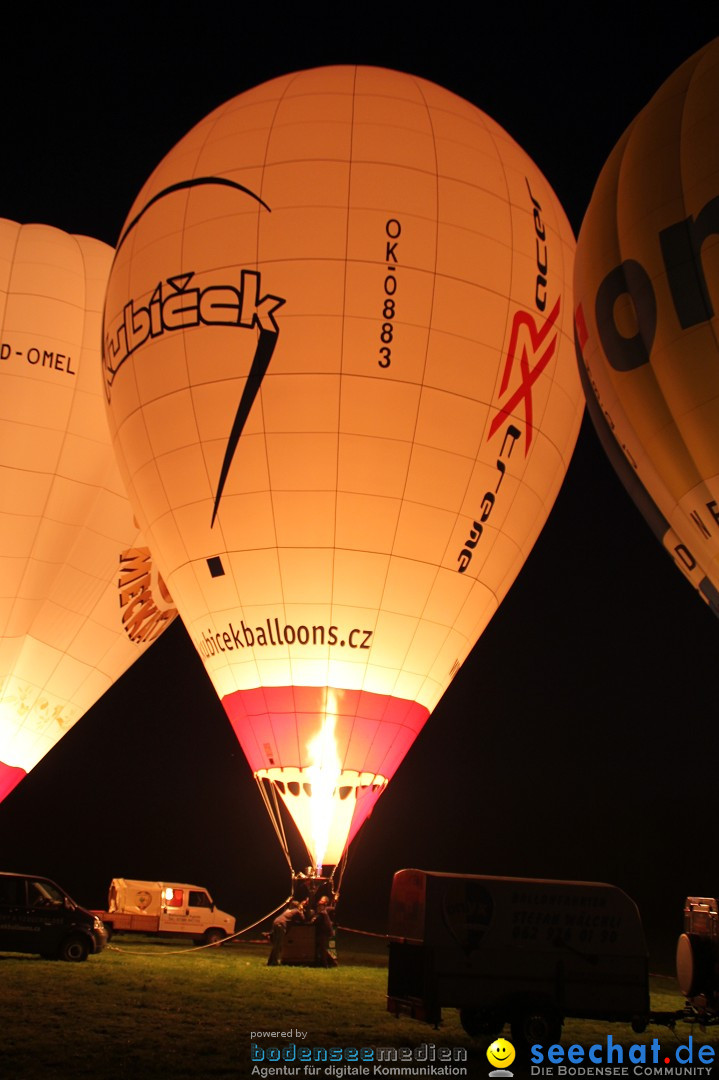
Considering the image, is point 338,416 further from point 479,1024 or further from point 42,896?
point 42,896

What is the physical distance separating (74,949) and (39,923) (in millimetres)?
408

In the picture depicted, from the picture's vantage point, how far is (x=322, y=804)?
10109 millimetres

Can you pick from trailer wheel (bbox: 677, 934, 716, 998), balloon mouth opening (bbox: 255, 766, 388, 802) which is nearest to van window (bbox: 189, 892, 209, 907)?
balloon mouth opening (bbox: 255, 766, 388, 802)

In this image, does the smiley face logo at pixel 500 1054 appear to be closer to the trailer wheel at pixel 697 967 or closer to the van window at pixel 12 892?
the trailer wheel at pixel 697 967

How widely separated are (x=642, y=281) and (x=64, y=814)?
73.0 feet

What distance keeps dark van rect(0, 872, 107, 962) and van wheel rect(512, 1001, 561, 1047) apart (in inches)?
209

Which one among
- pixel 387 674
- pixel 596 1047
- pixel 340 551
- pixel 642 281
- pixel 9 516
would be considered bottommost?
pixel 596 1047

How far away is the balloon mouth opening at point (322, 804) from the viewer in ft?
33.1

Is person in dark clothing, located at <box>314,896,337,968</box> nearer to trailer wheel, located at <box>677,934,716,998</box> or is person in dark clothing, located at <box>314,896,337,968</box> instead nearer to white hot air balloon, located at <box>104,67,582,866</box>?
white hot air balloon, located at <box>104,67,582,866</box>

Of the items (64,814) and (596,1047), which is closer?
(596,1047)

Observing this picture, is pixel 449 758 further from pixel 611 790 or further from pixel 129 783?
pixel 129 783

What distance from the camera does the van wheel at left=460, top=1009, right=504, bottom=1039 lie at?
290 inches

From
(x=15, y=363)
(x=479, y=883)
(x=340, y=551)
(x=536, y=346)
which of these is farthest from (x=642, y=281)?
(x=15, y=363)

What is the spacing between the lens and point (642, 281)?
9.25 meters
